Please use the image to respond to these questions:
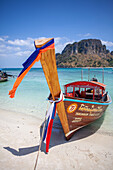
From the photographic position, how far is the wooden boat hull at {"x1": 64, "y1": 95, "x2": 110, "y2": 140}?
4.89 meters

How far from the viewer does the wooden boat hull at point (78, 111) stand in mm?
4895

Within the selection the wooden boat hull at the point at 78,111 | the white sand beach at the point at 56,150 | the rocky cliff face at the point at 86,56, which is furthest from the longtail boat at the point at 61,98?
the rocky cliff face at the point at 86,56

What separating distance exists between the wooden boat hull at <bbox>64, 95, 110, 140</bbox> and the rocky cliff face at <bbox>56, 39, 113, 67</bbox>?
408 feet

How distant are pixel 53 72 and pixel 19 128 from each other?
412cm

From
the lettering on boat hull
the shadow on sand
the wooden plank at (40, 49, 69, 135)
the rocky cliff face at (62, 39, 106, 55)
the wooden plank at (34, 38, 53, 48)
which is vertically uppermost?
the rocky cliff face at (62, 39, 106, 55)

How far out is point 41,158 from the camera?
13.5ft

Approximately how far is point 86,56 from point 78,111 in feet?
487

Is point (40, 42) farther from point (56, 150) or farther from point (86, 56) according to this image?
point (86, 56)

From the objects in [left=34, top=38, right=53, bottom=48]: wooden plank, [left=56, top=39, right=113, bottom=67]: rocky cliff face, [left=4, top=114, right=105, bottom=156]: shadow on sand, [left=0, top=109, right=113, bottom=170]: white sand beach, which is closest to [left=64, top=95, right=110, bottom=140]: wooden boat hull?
[left=4, top=114, right=105, bottom=156]: shadow on sand

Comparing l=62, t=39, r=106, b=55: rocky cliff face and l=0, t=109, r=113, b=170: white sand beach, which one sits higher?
l=62, t=39, r=106, b=55: rocky cliff face

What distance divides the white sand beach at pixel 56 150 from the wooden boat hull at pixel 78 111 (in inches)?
24.6

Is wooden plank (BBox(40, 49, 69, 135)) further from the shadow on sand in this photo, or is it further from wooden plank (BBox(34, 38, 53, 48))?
the shadow on sand

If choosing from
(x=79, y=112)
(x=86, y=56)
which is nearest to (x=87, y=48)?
(x=86, y=56)

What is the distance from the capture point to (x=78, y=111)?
17.2 ft
